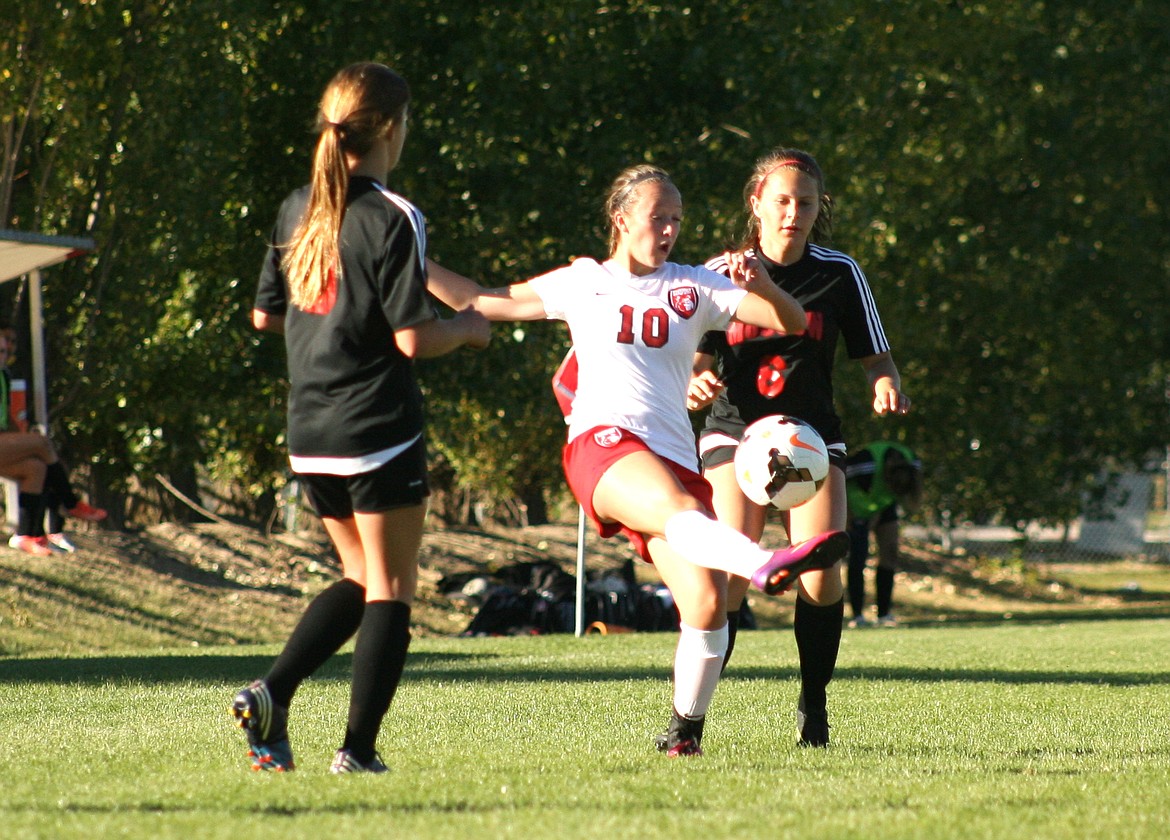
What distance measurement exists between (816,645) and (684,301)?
4.58 feet

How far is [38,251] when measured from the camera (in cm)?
1058

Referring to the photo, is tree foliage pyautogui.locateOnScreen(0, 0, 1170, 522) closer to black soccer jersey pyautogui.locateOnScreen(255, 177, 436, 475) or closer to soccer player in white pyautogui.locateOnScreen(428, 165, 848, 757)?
soccer player in white pyautogui.locateOnScreen(428, 165, 848, 757)

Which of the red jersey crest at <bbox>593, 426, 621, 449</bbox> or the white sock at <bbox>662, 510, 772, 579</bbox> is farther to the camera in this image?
the red jersey crest at <bbox>593, 426, 621, 449</bbox>

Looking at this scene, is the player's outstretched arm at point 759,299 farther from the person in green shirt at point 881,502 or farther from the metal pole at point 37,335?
the person in green shirt at point 881,502

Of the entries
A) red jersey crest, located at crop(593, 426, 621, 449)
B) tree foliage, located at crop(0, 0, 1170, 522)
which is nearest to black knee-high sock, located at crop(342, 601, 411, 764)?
red jersey crest, located at crop(593, 426, 621, 449)

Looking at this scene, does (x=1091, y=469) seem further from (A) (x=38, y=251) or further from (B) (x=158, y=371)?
(A) (x=38, y=251)

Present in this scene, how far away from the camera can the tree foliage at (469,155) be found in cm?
1349

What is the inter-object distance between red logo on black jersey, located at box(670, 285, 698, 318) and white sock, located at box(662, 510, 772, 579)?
67 cm

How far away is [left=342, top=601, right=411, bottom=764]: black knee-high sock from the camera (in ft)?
13.7

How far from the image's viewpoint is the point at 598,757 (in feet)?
15.7

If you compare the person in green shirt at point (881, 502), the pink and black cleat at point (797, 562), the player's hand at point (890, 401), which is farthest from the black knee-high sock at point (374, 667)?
the person in green shirt at point (881, 502)

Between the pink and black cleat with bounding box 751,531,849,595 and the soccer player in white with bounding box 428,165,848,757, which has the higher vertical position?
the soccer player in white with bounding box 428,165,848,757

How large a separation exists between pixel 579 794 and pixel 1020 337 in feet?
63.7

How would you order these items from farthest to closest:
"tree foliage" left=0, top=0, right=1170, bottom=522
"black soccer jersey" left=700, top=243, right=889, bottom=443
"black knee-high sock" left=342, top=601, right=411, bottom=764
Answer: "tree foliage" left=0, top=0, right=1170, bottom=522, "black soccer jersey" left=700, top=243, right=889, bottom=443, "black knee-high sock" left=342, top=601, right=411, bottom=764
